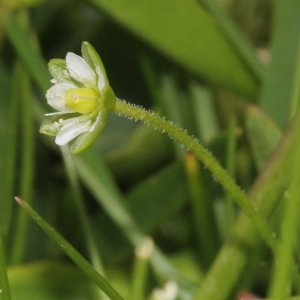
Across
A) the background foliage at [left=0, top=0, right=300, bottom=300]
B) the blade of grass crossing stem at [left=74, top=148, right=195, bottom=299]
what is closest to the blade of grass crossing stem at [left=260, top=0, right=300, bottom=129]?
the background foliage at [left=0, top=0, right=300, bottom=300]

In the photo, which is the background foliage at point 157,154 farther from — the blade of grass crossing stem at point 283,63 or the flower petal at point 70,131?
the flower petal at point 70,131

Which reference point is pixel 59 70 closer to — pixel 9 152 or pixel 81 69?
pixel 81 69

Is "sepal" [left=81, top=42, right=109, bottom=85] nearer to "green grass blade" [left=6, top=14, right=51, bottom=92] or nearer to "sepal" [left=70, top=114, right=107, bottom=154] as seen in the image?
"sepal" [left=70, top=114, right=107, bottom=154]

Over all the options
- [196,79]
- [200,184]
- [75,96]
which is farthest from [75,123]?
[196,79]

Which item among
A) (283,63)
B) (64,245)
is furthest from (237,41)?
(64,245)

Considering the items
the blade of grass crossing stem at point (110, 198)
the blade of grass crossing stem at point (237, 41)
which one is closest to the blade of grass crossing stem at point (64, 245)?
the blade of grass crossing stem at point (110, 198)

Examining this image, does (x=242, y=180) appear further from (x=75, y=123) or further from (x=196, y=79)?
(x=75, y=123)
